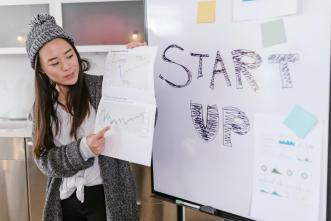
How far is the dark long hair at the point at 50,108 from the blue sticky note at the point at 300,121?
0.73 m

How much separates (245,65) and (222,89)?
4.3 inches

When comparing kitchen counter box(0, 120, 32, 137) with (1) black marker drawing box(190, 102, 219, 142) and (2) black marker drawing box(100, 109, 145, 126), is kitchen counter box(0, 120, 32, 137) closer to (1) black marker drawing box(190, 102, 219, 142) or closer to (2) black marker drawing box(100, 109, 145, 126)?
(2) black marker drawing box(100, 109, 145, 126)

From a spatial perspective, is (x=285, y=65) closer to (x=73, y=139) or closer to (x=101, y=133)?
(x=101, y=133)

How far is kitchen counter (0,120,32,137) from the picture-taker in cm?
229

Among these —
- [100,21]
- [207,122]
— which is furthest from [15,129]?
[207,122]

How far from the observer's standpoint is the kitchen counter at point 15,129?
90.2 inches

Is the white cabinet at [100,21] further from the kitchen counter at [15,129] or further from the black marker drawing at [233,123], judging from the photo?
the black marker drawing at [233,123]

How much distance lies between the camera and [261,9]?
1010 millimetres

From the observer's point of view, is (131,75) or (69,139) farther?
(69,139)

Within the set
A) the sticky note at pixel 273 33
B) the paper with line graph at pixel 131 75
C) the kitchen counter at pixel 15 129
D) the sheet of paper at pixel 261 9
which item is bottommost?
the kitchen counter at pixel 15 129

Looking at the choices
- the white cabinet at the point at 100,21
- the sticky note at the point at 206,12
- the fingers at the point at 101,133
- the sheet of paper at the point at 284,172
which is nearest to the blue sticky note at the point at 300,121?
the sheet of paper at the point at 284,172

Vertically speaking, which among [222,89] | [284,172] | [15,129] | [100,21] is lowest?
[15,129]

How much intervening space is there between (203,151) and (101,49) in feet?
4.83

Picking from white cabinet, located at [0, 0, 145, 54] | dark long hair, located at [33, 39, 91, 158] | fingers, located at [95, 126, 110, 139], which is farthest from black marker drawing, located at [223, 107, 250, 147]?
white cabinet, located at [0, 0, 145, 54]
